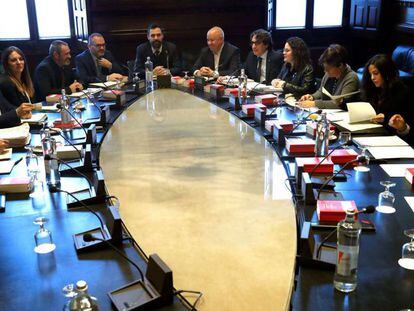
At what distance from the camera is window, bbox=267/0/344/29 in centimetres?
673

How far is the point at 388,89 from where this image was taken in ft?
10.5

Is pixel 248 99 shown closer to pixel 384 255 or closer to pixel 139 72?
pixel 139 72

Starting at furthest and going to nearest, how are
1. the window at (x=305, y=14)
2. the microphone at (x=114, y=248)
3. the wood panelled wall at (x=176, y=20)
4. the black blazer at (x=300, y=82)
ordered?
the window at (x=305, y=14), the wood panelled wall at (x=176, y=20), the black blazer at (x=300, y=82), the microphone at (x=114, y=248)

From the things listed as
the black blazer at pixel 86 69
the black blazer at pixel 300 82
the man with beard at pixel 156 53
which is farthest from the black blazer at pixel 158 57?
the black blazer at pixel 300 82

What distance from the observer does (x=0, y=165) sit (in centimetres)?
245

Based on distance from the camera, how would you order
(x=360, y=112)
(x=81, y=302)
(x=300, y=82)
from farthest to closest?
(x=300, y=82) < (x=360, y=112) < (x=81, y=302)

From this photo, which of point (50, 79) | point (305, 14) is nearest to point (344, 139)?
point (50, 79)

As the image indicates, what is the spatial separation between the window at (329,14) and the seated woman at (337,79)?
10.6 feet

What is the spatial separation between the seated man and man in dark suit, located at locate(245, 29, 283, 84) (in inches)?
68.9

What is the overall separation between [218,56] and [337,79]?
75.1 inches

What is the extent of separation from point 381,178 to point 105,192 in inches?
45.7

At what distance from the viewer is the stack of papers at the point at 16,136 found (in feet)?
9.12

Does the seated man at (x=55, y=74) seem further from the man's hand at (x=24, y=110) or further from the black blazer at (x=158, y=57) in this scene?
the man's hand at (x=24, y=110)

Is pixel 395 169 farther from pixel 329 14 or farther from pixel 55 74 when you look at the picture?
pixel 329 14
